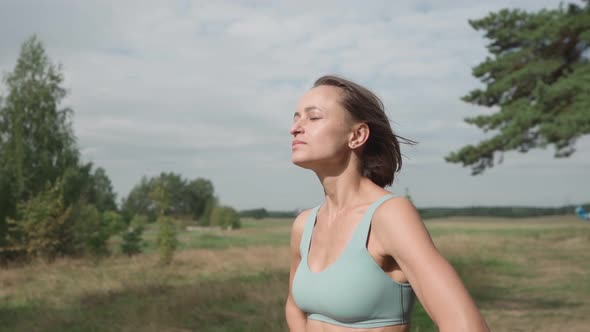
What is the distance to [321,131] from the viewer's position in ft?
6.51

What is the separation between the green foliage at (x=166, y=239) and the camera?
63.3 ft

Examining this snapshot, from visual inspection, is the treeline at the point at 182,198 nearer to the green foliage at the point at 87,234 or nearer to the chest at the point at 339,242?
the green foliage at the point at 87,234

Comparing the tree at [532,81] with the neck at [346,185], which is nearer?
the neck at [346,185]

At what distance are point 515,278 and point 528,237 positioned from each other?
1439 centimetres

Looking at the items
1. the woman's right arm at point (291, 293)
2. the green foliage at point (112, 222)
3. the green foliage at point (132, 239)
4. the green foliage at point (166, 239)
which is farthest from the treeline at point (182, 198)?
the woman's right arm at point (291, 293)

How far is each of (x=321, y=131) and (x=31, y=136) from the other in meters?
24.4

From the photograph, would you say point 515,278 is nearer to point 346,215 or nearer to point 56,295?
point 56,295

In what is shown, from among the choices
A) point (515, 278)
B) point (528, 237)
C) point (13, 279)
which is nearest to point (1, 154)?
point (13, 279)

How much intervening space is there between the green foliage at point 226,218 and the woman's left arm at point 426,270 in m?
57.2

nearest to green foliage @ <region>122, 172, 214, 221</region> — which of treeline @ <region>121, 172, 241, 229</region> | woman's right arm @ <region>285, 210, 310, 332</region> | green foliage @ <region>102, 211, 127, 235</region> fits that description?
treeline @ <region>121, 172, 241, 229</region>

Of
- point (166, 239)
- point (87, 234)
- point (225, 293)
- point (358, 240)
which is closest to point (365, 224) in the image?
point (358, 240)

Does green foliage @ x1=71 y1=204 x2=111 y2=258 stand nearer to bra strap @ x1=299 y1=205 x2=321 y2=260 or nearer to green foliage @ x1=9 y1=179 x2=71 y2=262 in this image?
green foliage @ x1=9 y1=179 x2=71 y2=262

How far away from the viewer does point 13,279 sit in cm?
1712

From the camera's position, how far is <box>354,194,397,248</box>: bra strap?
73.7 inches
